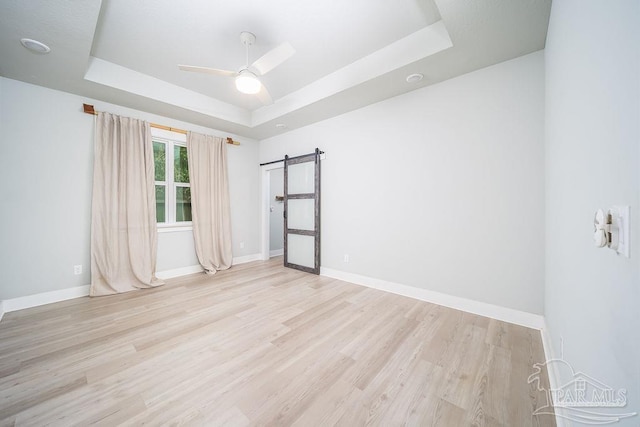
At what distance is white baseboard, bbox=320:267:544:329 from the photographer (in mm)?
2142

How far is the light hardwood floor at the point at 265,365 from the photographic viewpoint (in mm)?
1263

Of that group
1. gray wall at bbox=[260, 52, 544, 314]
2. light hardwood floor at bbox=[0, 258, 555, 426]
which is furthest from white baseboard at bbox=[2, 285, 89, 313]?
gray wall at bbox=[260, 52, 544, 314]

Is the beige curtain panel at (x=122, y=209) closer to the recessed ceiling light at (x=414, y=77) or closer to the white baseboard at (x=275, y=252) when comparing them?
the white baseboard at (x=275, y=252)

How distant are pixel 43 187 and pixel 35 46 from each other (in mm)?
1569

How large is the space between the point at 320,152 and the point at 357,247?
1716 millimetres

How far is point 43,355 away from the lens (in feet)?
5.78

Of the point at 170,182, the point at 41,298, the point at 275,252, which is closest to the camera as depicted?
the point at 41,298

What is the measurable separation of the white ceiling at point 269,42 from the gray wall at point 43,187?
268 millimetres

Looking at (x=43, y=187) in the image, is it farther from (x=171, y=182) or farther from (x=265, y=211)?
(x=265, y=211)

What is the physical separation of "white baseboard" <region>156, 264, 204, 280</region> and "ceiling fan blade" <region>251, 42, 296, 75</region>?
132 inches

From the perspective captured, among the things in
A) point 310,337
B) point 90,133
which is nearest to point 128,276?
point 90,133

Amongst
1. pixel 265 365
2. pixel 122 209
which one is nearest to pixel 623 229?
pixel 265 365

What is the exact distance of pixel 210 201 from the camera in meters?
4.09
